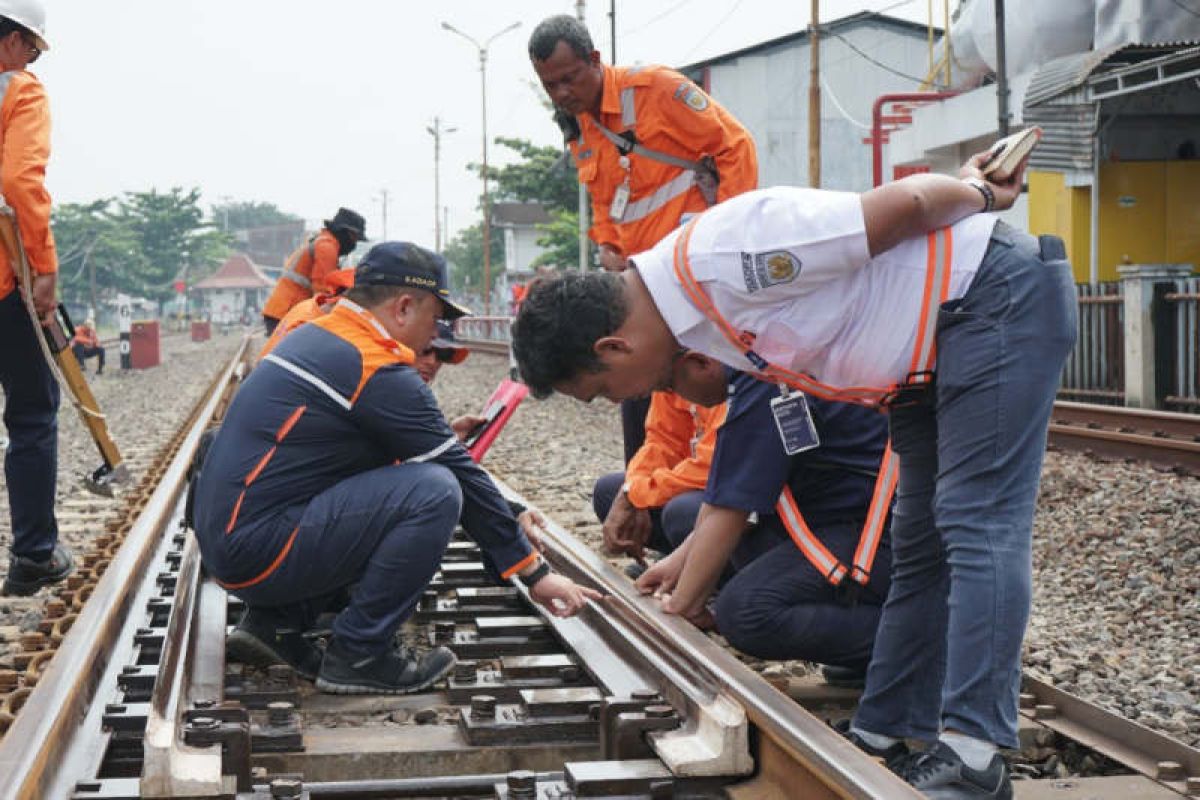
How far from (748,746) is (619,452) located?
8038mm

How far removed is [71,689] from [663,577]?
155cm

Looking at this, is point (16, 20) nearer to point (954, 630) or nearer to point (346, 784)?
point (346, 784)

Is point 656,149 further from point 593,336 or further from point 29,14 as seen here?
point 593,336

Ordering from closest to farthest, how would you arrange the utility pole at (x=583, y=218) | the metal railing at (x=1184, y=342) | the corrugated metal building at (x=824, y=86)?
the metal railing at (x=1184, y=342), the utility pole at (x=583, y=218), the corrugated metal building at (x=824, y=86)

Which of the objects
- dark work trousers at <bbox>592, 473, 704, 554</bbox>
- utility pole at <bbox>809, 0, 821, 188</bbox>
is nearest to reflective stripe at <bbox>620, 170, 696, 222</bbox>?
dark work trousers at <bbox>592, 473, 704, 554</bbox>

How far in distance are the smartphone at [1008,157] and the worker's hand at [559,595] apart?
1499 mm

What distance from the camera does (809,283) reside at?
8.64 ft

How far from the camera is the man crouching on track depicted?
12.4ft

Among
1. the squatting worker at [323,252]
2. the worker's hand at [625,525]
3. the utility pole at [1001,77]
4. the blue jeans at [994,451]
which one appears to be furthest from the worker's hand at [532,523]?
the utility pole at [1001,77]

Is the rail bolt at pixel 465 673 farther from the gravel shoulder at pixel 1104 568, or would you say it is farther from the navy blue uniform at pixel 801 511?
the gravel shoulder at pixel 1104 568

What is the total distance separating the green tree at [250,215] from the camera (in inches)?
6314

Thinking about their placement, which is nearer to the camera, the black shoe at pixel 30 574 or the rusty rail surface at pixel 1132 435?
the black shoe at pixel 30 574

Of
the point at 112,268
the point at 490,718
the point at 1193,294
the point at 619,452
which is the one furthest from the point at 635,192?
the point at 112,268

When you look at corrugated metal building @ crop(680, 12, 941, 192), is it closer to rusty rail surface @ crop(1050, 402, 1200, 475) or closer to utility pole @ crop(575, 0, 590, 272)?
utility pole @ crop(575, 0, 590, 272)
